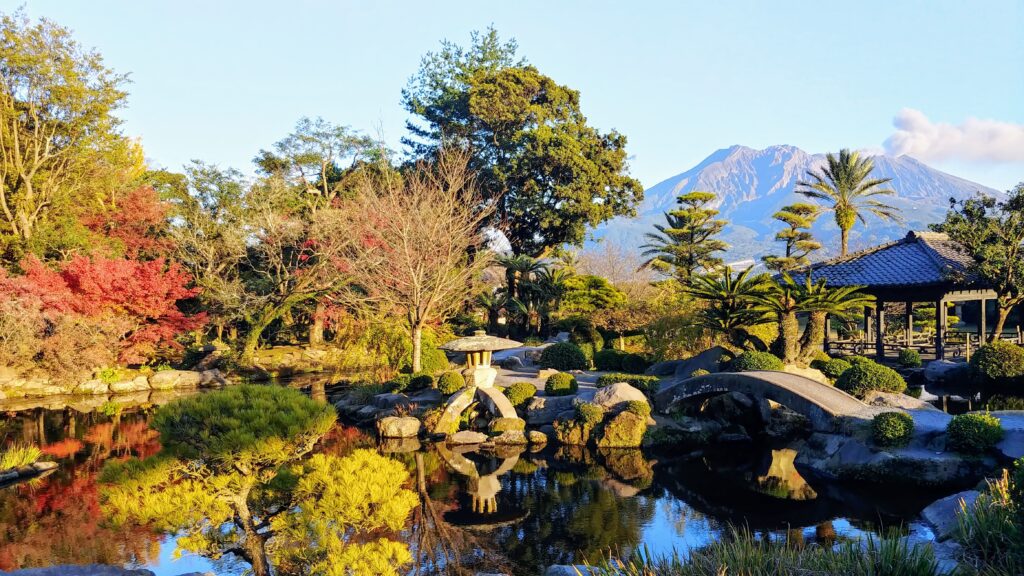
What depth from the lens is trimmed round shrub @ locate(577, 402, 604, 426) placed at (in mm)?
17719

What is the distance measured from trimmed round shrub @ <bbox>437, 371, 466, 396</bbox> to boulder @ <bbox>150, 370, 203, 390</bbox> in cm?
1393

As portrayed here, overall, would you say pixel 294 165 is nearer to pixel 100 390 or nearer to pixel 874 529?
pixel 100 390

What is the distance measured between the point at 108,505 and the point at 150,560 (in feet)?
10.2

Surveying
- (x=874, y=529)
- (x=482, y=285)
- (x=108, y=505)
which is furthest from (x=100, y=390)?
(x=874, y=529)

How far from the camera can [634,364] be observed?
78.6 feet

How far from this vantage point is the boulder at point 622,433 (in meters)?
17.2

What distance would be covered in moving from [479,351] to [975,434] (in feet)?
38.4

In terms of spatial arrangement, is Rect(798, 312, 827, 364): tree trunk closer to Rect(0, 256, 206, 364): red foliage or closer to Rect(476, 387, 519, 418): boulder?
Rect(476, 387, 519, 418): boulder

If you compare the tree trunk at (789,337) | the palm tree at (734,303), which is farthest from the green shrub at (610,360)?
the tree trunk at (789,337)

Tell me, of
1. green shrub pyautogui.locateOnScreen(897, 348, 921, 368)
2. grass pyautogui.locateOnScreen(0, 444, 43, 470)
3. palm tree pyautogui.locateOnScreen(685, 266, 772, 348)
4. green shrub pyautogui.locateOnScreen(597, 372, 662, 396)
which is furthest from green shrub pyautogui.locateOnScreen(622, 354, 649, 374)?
grass pyautogui.locateOnScreen(0, 444, 43, 470)

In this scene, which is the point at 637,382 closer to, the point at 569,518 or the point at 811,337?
the point at 811,337

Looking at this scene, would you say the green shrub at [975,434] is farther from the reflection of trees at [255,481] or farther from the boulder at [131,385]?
the boulder at [131,385]

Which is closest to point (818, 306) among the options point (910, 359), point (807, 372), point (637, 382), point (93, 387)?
point (807, 372)

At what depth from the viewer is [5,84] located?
27.8 meters
